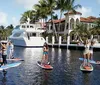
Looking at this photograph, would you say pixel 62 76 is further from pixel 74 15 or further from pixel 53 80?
pixel 74 15

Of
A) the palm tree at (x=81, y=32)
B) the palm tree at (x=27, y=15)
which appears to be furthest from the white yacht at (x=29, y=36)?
the palm tree at (x=27, y=15)

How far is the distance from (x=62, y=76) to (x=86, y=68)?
3095 mm

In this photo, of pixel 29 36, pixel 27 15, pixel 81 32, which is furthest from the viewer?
pixel 27 15

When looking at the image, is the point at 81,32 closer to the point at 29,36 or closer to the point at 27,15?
the point at 29,36

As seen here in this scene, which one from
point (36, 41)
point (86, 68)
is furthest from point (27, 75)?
point (36, 41)

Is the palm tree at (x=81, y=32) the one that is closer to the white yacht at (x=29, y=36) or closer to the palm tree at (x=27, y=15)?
the white yacht at (x=29, y=36)

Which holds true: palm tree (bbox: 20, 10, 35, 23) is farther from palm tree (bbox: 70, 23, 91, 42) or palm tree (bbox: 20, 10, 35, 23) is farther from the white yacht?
the white yacht

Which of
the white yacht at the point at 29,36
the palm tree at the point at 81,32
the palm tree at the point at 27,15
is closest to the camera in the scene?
the white yacht at the point at 29,36

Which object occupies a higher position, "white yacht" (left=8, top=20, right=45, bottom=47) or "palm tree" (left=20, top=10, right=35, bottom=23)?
"palm tree" (left=20, top=10, right=35, bottom=23)

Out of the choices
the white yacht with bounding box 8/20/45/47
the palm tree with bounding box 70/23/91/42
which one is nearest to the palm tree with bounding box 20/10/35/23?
the palm tree with bounding box 70/23/91/42

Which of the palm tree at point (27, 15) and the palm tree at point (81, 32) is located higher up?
the palm tree at point (27, 15)

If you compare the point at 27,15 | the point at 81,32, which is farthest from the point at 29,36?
the point at 27,15

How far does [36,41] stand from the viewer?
68875 mm

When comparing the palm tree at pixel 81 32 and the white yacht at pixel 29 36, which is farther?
the palm tree at pixel 81 32
